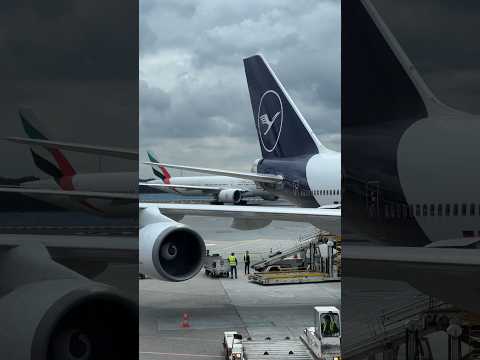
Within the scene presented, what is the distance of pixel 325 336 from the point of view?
9.57 meters

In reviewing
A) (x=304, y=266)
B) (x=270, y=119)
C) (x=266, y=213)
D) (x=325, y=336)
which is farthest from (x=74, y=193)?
(x=270, y=119)

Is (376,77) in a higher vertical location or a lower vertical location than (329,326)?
higher

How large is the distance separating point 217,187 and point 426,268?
49836mm

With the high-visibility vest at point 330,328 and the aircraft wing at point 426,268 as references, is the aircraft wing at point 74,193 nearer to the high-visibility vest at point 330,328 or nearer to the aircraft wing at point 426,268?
the aircraft wing at point 426,268

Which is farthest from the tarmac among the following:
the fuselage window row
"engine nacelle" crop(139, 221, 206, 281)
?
the fuselage window row

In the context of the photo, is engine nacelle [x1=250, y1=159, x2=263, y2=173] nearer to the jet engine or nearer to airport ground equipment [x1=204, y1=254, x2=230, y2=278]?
airport ground equipment [x1=204, y1=254, x2=230, y2=278]

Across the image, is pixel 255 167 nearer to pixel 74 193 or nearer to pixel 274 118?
pixel 274 118

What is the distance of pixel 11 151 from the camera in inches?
115

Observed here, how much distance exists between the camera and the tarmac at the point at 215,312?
10367 mm

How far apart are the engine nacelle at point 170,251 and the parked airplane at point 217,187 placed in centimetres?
2842

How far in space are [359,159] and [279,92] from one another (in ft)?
64.0

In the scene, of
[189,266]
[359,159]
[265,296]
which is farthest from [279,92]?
[359,159]

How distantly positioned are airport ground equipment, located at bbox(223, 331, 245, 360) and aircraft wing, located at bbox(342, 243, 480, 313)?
20.3 feet

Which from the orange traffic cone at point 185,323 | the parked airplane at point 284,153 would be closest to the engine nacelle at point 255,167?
the parked airplane at point 284,153
